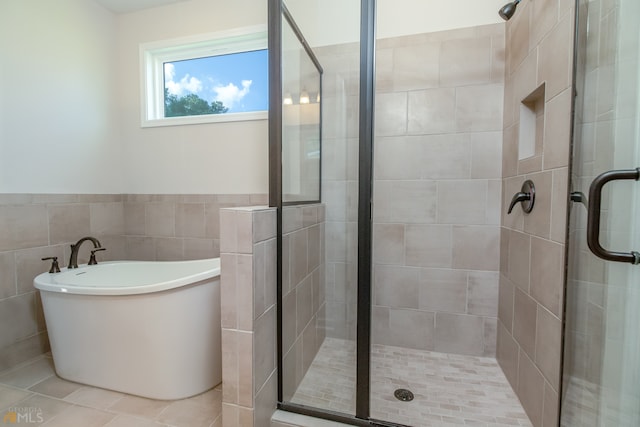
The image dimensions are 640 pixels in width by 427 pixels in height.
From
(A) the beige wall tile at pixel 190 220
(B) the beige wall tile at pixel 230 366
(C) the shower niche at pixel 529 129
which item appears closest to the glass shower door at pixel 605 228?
(C) the shower niche at pixel 529 129

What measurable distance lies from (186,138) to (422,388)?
239 centimetres

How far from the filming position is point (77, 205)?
196 cm

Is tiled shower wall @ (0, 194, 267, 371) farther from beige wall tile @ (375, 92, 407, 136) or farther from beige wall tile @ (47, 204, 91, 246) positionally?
beige wall tile @ (375, 92, 407, 136)

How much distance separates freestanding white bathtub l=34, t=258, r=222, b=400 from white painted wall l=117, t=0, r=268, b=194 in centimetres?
94

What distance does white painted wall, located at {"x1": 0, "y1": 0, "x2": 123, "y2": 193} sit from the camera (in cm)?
161

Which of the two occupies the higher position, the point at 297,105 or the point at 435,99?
the point at 435,99

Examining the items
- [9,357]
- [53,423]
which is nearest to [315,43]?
[53,423]

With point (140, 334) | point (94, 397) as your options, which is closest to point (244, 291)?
point (140, 334)

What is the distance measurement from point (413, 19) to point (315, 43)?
29.5 inches

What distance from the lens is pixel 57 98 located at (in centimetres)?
184

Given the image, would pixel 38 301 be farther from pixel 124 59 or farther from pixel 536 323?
pixel 536 323

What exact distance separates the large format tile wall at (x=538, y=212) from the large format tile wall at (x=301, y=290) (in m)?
1.06

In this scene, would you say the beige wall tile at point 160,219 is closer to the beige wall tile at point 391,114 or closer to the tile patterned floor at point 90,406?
the tile patterned floor at point 90,406

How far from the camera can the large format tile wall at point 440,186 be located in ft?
5.62
